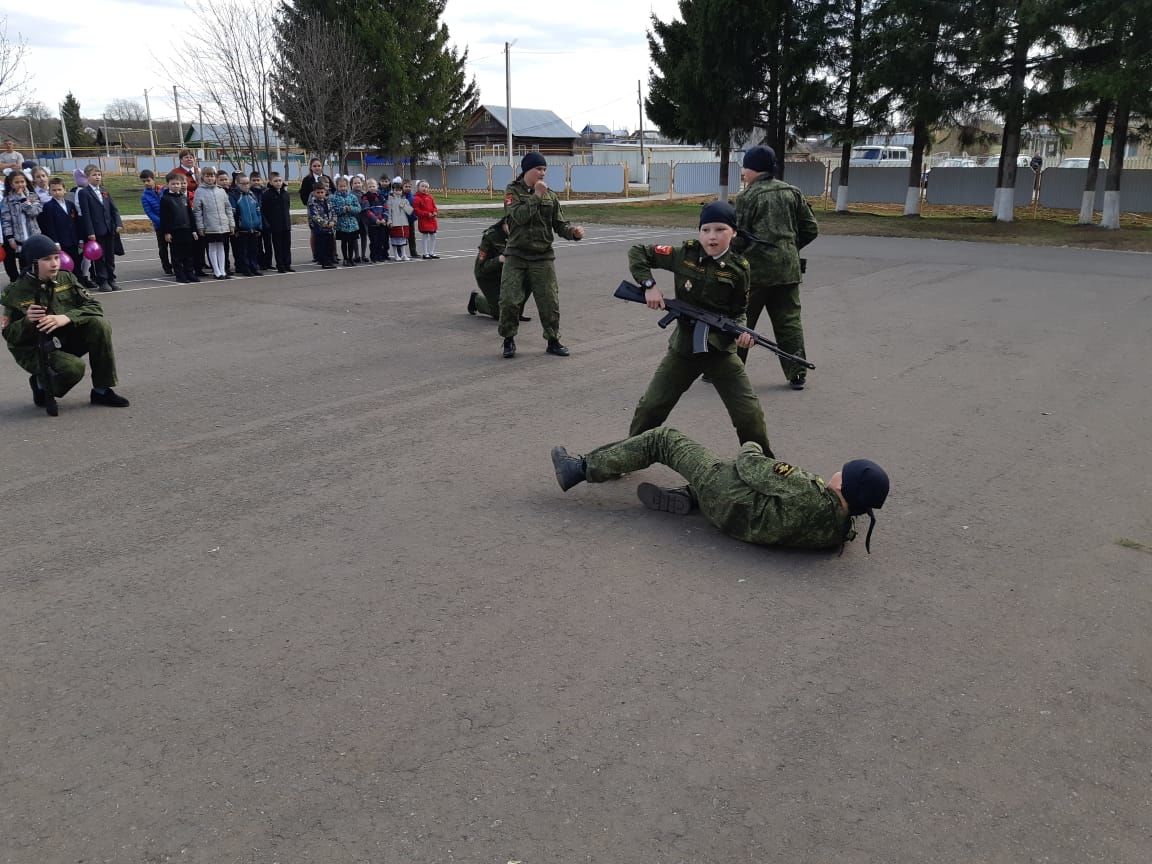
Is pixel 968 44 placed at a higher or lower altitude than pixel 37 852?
higher

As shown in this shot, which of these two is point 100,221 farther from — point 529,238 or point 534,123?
point 534,123

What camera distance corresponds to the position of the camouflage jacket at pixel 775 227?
788 cm

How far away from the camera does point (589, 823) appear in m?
2.81

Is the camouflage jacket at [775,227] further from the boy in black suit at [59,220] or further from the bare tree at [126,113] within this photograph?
the bare tree at [126,113]

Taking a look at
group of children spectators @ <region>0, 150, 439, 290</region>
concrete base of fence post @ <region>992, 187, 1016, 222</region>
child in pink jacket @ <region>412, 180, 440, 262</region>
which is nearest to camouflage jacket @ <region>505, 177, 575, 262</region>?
group of children spectators @ <region>0, 150, 439, 290</region>

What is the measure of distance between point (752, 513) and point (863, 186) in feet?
120

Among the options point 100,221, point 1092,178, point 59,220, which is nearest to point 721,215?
point 59,220

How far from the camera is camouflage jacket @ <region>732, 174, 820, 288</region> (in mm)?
7875

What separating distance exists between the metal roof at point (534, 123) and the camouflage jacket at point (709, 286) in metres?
59.2

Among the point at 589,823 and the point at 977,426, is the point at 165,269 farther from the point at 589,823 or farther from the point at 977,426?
the point at 589,823

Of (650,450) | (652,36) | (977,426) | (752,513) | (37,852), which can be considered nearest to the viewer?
(37,852)

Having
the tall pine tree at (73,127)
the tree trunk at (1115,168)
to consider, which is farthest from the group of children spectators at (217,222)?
the tall pine tree at (73,127)

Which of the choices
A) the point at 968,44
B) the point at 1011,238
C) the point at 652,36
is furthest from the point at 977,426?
the point at 652,36

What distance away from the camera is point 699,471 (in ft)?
16.2
